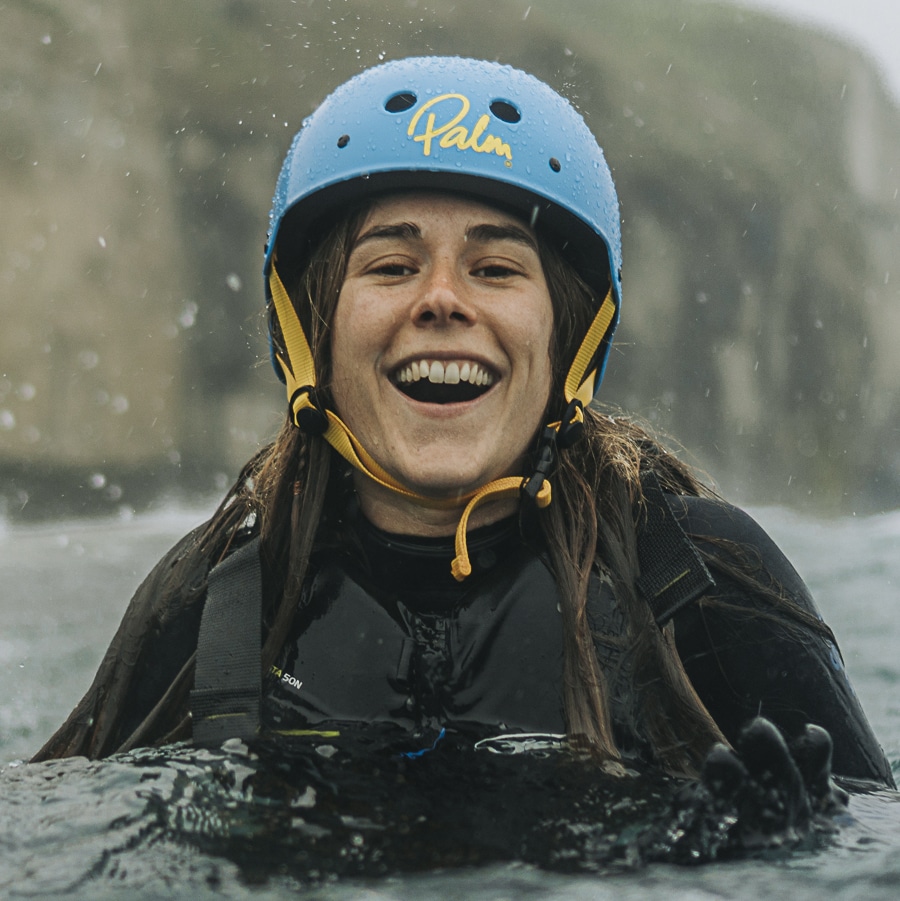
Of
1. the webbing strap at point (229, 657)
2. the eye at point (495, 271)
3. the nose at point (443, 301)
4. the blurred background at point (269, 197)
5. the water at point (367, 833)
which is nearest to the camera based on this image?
the water at point (367, 833)

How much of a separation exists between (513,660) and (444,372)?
69cm

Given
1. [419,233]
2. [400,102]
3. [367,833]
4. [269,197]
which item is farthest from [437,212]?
[269,197]

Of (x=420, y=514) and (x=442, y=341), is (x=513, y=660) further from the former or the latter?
(x=442, y=341)

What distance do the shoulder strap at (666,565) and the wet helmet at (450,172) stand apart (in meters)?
0.27

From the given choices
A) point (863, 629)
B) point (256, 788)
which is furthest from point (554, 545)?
point (863, 629)

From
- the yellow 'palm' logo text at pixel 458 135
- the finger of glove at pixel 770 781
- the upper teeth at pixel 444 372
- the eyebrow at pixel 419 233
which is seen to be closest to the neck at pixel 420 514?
the upper teeth at pixel 444 372

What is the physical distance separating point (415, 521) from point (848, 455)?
27.4 meters

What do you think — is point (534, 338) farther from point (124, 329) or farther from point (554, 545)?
point (124, 329)

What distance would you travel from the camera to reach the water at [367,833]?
66.9 inches

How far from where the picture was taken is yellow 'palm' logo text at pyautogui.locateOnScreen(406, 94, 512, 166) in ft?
9.17

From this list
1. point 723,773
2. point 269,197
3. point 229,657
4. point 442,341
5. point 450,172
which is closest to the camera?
point 723,773

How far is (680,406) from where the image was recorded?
26.0 m

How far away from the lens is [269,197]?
74.9 feet

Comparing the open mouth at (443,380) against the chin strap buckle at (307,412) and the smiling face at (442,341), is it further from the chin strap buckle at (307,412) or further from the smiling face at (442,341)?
the chin strap buckle at (307,412)
